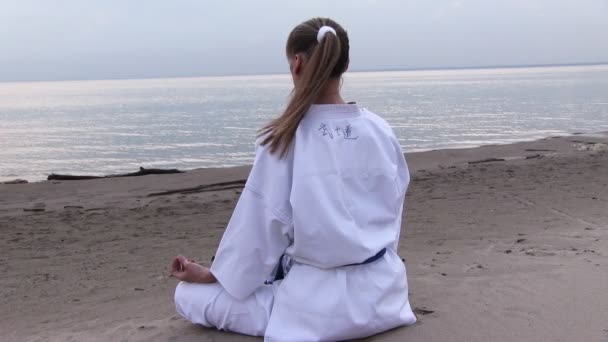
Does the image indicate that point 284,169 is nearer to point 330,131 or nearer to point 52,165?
point 330,131

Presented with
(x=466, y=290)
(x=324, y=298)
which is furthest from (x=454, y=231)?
(x=324, y=298)

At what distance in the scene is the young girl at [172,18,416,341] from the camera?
3150mm

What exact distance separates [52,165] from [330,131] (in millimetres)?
20328

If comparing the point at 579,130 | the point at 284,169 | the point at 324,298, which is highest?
the point at 284,169

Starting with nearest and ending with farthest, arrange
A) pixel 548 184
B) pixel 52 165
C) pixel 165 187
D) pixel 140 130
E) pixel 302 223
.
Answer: pixel 302 223
pixel 548 184
pixel 165 187
pixel 52 165
pixel 140 130

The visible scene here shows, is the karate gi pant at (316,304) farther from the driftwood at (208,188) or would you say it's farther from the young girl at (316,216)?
the driftwood at (208,188)

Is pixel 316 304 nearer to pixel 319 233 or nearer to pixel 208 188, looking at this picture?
pixel 319 233

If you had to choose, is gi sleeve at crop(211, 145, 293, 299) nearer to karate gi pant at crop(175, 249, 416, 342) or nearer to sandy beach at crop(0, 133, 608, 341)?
karate gi pant at crop(175, 249, 416, 342)

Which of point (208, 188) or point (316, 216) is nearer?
point (316, 216)

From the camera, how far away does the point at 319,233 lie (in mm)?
3143

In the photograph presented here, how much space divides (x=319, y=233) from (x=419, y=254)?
118 inches

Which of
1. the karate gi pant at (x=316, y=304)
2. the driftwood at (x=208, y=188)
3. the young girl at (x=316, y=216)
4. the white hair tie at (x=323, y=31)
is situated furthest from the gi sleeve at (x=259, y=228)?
the driftwood at (x=208, y=188)

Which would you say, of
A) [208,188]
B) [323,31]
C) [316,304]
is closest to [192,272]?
[316,304]

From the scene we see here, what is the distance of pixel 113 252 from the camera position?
7.14 m
